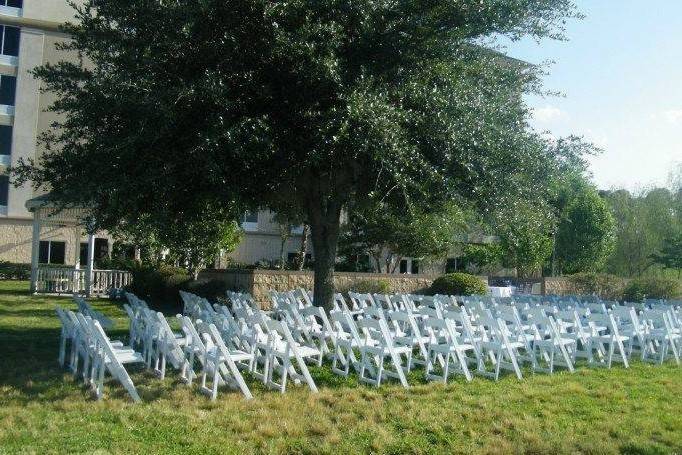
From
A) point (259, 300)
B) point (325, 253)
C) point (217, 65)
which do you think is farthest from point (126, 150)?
point (259, 300)

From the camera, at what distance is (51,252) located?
3125cm

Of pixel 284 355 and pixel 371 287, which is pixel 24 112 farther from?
pixel 284 355

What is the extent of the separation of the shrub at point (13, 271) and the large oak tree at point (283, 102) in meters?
19.5

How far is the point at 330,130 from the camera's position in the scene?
9.19 m

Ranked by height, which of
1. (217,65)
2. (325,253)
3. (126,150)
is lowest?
(325,253)

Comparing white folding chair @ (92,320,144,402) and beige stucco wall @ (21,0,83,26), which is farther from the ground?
beige stucco wall @ (21,0,83,26)

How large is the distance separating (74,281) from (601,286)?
1866cm

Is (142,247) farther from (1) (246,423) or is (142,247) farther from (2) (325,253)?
(1) (246,423)

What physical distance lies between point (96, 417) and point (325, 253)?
6.33m

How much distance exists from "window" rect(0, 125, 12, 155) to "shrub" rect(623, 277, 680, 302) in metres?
28.0

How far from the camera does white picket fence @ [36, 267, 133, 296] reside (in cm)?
2173

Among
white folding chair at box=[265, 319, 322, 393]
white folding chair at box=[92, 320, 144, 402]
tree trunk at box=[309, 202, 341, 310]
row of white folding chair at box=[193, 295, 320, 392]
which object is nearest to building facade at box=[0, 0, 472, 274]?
tree trunk at box=[309, 202, 341, 310]

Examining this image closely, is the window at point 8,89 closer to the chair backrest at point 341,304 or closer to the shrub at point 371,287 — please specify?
the shrub at point 371,287

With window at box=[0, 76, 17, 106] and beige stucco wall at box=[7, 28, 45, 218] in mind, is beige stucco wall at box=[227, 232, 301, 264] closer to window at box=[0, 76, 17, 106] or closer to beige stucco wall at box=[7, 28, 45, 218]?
beige stucco wall at box=[7, 28, 45, 218]
